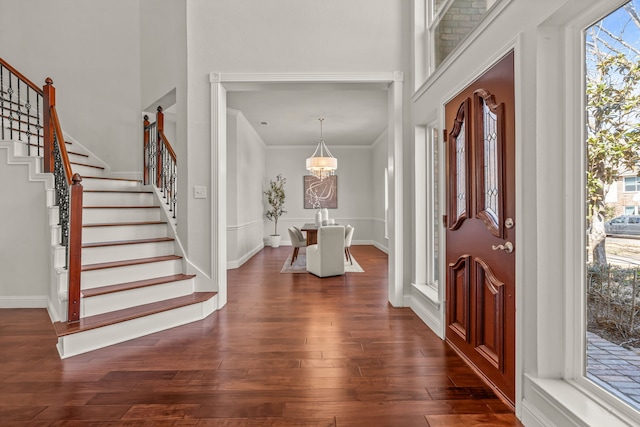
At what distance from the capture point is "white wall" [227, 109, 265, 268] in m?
6.45

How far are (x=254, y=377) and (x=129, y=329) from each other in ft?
4.40

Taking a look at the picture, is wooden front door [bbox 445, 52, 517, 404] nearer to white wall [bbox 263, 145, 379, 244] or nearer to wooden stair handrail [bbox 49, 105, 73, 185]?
wooden stair handrail [bbox 49, 105, 73, 185]

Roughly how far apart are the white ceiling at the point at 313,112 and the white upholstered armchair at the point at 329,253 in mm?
2042

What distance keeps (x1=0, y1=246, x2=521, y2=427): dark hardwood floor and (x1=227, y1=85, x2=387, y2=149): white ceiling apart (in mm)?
2638

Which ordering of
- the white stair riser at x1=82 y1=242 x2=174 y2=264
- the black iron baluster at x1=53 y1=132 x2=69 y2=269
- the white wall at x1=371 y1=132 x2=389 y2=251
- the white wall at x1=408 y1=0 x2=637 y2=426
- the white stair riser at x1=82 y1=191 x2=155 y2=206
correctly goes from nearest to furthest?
1. the white wall at x1=408 y1=0 x2=637 y2=426
2. the black iron baluster at x1=53 y1=132 x2=69 y2=269
3. the white stair riser at x1=82 y1=242 x2=174 y2=264
4. the white stair riser at x1=82 y1=191 x2=155 y2=206
5. the white wall at x1=371 y1=132 x2=389 y2=251

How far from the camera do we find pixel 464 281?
8.05 feet

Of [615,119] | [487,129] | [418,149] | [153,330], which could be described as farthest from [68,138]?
[615,119]

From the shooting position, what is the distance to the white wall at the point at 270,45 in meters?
3.74

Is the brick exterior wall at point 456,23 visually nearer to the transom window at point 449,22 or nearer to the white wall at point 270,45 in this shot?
the transom window at point 449,22

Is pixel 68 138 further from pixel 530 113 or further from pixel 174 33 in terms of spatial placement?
pixel 530 113

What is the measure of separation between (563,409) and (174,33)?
463 cm

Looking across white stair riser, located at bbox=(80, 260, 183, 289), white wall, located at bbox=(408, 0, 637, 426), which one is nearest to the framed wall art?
white stair riser, located at bbox=(80, 260, 183, 289)

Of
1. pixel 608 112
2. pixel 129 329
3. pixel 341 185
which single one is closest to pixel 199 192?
pixel 129 329

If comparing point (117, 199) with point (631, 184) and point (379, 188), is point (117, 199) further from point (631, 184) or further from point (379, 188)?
point (379, 188)
